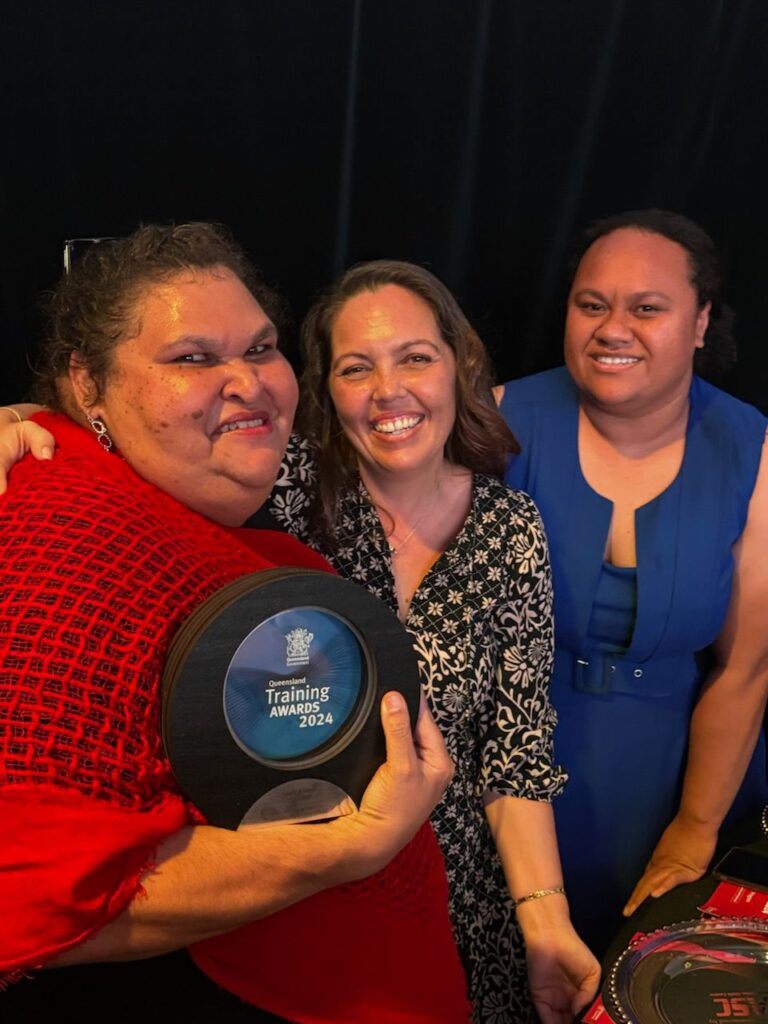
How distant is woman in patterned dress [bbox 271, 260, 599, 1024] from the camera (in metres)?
1.57

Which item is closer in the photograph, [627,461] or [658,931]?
[658,931]

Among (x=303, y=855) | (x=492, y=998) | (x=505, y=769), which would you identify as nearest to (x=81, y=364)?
(x=303, y=855)

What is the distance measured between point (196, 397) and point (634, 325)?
1081 millimetres

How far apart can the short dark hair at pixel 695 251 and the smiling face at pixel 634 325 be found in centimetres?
2

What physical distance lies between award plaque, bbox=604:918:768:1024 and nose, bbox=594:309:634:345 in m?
1.00

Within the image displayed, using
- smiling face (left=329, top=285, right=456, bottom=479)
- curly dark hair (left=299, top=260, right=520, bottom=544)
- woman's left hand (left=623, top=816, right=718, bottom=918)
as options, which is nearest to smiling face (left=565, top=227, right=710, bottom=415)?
curly dark hair (left=299, top=260, right=520, bottom=544)

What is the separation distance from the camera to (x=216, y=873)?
2.93 ft

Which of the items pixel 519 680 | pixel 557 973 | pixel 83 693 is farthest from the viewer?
pixel 519 680

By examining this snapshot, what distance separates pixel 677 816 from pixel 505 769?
1.79 ft

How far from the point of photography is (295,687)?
893mm

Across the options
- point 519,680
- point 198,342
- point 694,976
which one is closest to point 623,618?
point 519,680

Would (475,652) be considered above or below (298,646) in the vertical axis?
below

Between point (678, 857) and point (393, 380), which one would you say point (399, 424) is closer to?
point (393, 380)

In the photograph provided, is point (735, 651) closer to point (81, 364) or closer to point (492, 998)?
point (492, 998)
